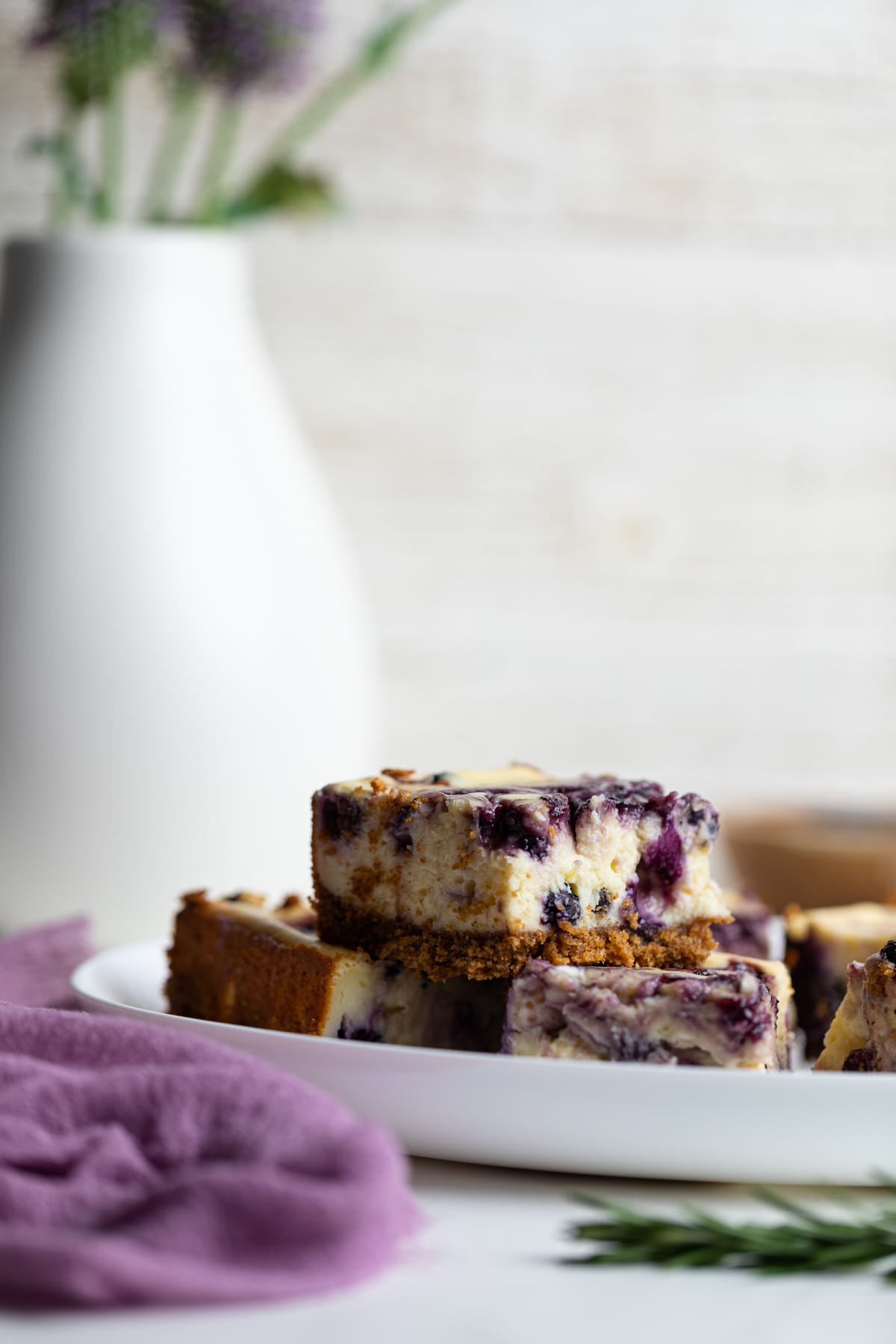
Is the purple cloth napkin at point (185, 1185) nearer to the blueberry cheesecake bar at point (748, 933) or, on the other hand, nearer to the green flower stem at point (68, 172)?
the blueberry cheesecake bar at point (748, 933)

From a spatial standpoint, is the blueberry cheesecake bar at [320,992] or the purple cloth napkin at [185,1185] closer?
the purple cloth napkin at [185,1185]

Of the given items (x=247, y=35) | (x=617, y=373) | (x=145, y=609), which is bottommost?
(x=145, y=609)

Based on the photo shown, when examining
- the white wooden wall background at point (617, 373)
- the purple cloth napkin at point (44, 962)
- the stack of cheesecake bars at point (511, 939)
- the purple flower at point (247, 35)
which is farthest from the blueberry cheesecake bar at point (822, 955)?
the white wooden wall background at point (617, 373)

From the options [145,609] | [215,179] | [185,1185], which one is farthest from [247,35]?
[185,1185]

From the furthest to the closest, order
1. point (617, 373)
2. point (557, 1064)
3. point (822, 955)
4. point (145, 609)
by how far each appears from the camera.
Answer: point (617, 373) → point (145, 609) → point (822, 955) → point (557, 1064)

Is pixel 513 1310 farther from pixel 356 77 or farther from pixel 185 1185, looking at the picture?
pixel 356 77

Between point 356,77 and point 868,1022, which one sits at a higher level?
point 356,77

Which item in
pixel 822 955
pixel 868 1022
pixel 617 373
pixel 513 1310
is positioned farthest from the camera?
pixel 617 373
